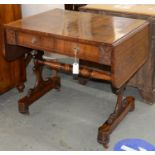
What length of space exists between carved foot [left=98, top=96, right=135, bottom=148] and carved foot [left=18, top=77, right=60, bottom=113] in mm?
640

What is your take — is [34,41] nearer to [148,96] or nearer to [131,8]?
[131,8]

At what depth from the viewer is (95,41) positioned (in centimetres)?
169

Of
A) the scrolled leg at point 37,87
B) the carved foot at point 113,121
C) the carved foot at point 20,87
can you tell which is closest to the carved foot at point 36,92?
the scrolled leg at point 37,87

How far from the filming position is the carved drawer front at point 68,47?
66.9 inches

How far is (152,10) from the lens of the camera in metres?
2.28

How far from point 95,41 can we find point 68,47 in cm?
20

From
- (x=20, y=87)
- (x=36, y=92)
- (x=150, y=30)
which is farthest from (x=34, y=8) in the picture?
(x=150, y=30)

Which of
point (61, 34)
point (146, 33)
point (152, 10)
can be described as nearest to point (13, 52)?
point (61, 34)

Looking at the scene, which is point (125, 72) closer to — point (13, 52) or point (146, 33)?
point (146, 33)

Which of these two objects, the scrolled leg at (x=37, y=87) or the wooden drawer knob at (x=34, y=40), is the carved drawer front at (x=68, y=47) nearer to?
the wooden drawer knob at (x=34, y=40)

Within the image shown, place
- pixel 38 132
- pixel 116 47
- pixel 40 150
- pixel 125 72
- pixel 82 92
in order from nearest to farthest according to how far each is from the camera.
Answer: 1. pixel 116 47
2. pixel 125 72
3. pixel 40 150
4. pixel 38 132
5. pixel 82 92

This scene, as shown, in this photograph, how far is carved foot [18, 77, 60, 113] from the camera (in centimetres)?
231

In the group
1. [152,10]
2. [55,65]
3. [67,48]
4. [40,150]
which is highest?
[152,10]

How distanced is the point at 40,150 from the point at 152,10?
50.7 inches
